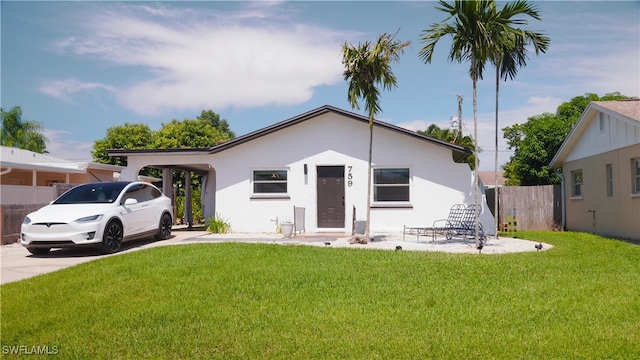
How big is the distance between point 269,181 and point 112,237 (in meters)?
6.49

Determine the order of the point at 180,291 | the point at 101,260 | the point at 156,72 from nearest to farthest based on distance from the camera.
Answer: the point at 180,291, the point at 101,260, the point at 156,72

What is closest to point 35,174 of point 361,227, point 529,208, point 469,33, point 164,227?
point 164,227

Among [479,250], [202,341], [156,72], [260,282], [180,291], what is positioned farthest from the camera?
[156,72]

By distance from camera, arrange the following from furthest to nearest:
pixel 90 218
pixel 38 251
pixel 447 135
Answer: pixel 447 135 < pixel 38 251 < pixel 90 218

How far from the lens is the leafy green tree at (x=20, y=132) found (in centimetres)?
4028

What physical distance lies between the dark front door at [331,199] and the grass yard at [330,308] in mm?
7052

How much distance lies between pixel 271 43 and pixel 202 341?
11409mm

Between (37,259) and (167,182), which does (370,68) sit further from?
(167,182)

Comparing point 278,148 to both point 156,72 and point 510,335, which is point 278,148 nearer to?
point 156,72

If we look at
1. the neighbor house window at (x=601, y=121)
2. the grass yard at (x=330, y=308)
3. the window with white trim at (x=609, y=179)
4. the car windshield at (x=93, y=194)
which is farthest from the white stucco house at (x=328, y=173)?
the grass yard at (x=330, y=308)

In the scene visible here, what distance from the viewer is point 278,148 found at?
16.8m

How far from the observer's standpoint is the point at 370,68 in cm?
1307

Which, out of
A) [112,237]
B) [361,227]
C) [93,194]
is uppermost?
[93,194]

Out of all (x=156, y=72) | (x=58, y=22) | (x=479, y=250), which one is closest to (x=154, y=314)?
(x=479, y=250)
